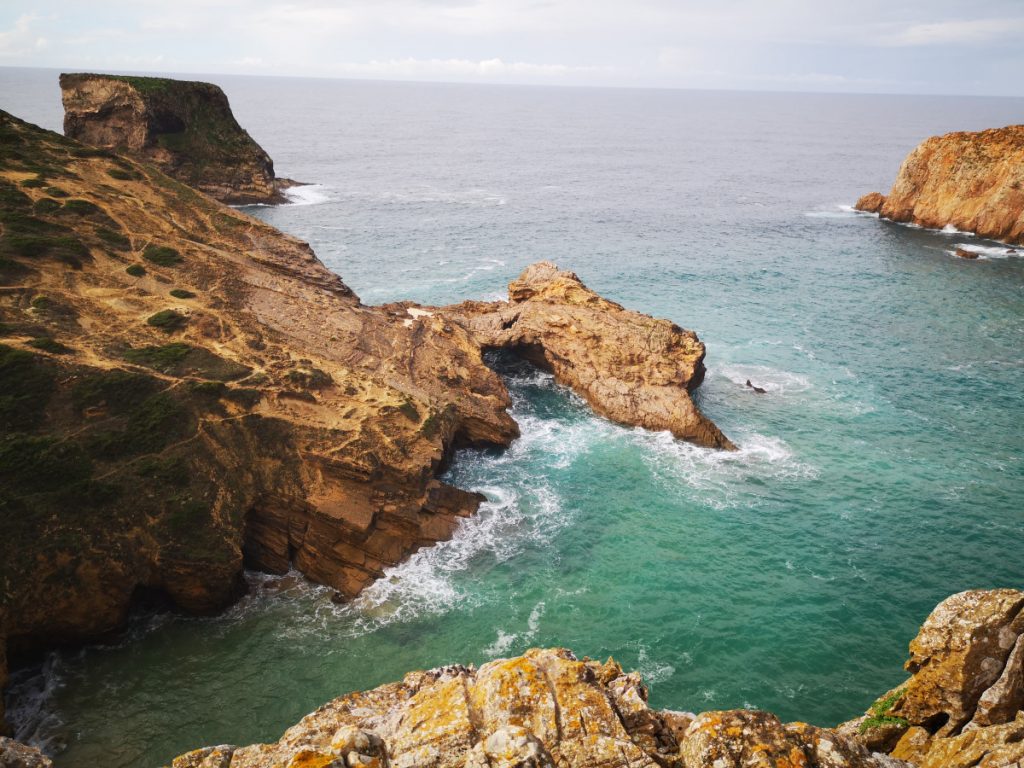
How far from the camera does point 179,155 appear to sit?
333 ft

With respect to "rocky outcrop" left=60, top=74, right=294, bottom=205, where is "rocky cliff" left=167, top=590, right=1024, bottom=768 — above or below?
below

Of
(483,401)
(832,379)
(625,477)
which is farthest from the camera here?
(832,379)

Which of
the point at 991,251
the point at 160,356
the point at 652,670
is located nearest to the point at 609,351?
the point at 652,670

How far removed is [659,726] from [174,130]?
381 feet

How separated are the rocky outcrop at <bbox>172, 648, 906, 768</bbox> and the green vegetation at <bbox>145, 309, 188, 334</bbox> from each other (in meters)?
29.5

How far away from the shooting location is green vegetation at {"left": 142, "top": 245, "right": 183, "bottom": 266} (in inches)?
1779

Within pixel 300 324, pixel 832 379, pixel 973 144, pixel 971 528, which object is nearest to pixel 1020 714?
pixel 971 528

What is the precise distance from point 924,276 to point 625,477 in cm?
6446

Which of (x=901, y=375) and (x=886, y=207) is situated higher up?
(x=886, y=207)

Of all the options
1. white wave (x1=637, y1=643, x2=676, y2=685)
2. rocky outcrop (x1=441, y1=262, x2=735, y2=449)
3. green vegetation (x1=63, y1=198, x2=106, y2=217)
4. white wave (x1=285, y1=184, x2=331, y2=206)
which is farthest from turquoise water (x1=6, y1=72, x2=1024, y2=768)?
white wave (x1=285, y1=184, x2=331, y2=206)

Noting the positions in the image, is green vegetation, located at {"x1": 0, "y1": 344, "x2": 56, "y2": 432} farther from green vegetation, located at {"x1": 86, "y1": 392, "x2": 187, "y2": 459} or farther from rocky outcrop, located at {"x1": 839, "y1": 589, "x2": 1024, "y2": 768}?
rocky outcrop, located at {"x1": 839, "y1": 589, "x2": 1024, "y2": 768}

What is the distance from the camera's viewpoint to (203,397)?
35750 mm

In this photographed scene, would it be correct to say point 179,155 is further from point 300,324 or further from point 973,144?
point 973,144

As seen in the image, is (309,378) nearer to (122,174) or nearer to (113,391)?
(113,391)
